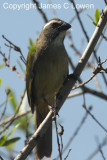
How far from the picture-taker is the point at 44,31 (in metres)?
5.50

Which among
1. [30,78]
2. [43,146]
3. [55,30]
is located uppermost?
[55,30]

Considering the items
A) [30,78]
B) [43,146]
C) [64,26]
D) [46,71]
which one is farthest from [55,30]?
[43,146]

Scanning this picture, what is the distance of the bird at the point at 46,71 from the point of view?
488 centimetres

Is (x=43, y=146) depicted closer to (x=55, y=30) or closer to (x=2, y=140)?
(x=2, y=140)

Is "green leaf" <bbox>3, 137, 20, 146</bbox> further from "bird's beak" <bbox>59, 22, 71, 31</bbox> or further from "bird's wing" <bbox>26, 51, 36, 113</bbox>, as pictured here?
"bird's beak" <bbox>59, 22, 71, 31</bbox>

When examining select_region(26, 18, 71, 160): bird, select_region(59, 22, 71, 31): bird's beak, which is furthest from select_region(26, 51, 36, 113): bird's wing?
select_region(59, 22, 71, 31): bird's beak

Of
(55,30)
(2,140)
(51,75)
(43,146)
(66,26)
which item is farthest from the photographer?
(55,30)

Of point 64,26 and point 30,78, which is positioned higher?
point 64,26

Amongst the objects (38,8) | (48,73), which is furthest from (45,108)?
(38,8)

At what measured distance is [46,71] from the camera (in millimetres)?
4938

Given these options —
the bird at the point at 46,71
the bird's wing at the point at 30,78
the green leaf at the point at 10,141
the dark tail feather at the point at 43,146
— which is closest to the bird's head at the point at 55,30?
the bird at the point at 46,71

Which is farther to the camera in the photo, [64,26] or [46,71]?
[64,26]

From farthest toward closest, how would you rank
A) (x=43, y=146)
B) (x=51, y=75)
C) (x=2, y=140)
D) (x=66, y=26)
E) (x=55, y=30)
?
(x=55, y=30), (x=43, y=146), (x=66, y=26), (x=51, y=75), (x=2, y=140)

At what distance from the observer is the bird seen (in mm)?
4883
